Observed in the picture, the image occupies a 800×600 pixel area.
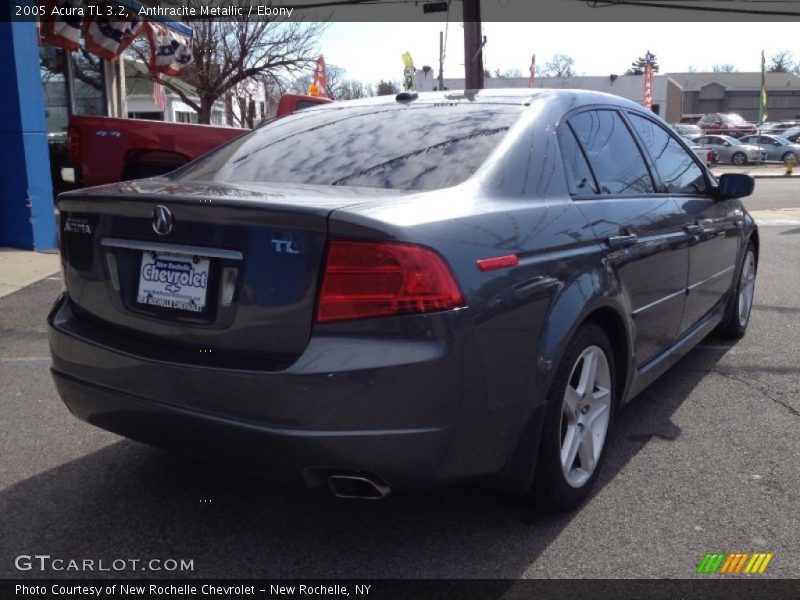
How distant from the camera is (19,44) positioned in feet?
27.6

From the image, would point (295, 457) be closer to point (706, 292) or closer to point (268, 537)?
point (268, 537)

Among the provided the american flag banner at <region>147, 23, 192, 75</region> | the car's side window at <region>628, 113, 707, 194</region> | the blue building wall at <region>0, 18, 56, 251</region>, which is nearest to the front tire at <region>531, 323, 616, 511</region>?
the car's side window at <region>628, 113, 707, 194</region>

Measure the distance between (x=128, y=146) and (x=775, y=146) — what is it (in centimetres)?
3678

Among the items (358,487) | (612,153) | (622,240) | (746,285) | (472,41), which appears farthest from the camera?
(472,41)

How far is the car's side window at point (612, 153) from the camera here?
11.2 ft

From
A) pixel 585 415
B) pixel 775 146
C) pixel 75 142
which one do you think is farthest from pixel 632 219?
pixel 775 146

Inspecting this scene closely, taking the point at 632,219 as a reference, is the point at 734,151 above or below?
below

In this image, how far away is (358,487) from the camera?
2482 mm

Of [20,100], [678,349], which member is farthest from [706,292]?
[20,100]

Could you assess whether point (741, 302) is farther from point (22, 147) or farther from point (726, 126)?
point (726, 126)

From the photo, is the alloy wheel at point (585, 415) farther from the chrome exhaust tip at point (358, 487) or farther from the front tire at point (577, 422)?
the chrome exhaust tip at point (358, 487)

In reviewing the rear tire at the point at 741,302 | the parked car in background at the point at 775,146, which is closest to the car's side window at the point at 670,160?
the rear tire at the point at 741,302

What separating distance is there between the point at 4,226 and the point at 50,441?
19.9ft

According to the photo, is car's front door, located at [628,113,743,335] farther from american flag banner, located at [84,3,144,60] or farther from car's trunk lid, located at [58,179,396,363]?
american flag banner, located at [84,3,144,60]
